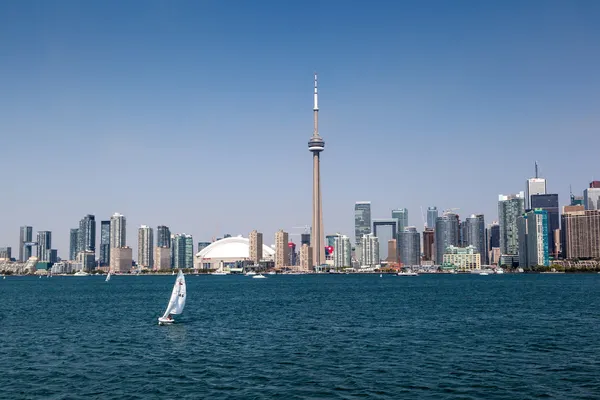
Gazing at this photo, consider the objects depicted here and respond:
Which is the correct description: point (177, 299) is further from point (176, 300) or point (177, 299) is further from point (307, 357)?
point (307, 357)

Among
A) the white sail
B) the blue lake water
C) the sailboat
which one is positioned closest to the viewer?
the blue lake water

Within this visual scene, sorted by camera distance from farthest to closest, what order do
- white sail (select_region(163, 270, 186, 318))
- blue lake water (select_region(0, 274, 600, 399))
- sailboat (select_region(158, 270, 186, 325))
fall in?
white sail (select_region(163, 270, 186, 318))
sailboat (select_region(158, 270, 186, 325))
blue lake water (select_region(0, 274, 600, 399))

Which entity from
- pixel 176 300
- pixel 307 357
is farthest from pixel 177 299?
pixel 307 357

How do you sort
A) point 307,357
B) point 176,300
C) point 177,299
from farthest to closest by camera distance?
point 177,299 < point 176,300 < point 307,357

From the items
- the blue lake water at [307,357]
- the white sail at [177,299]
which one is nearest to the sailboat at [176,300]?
the white sail at [177,299]

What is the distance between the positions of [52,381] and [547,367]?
109ft

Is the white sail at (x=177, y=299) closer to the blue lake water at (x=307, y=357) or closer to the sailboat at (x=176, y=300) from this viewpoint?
the sailboat at (x=176, y=300)

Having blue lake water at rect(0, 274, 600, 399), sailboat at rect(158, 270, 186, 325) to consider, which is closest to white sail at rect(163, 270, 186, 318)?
sailboat at rect(158, 270, 186, 325)

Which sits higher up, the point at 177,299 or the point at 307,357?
the point at 177,299

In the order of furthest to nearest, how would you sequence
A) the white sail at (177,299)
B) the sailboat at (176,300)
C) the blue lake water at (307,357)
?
the white sail at (177,299) → the sailboat at (176,300) → the blue lake water at (307,357)

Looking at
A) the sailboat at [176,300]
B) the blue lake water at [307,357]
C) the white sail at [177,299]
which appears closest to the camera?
the blue lake water at [307,357]

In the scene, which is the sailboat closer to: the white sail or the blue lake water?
the white sail

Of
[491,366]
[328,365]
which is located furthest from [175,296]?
[491,366]

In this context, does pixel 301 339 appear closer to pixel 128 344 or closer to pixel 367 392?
pixel 128 344
